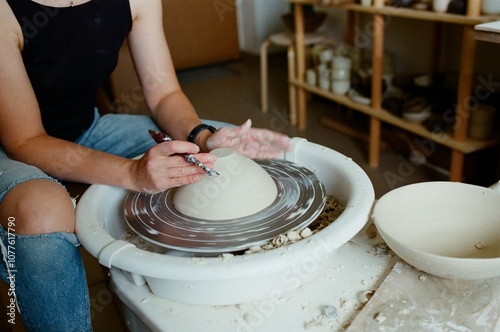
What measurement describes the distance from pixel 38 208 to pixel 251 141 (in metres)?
0.44

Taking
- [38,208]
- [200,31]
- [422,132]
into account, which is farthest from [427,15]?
[200,31]

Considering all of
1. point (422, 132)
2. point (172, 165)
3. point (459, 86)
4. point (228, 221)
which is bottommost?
point (422, 132)

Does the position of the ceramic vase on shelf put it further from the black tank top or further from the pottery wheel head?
the pottery wheel head

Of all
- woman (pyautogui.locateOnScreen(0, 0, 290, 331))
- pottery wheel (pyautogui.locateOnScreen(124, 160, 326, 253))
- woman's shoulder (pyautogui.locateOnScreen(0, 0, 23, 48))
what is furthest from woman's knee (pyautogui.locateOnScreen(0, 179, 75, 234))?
woman's shoulder (pyautogui.locateOnScreen(0, 0, 23, 48))

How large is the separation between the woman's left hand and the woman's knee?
341mm

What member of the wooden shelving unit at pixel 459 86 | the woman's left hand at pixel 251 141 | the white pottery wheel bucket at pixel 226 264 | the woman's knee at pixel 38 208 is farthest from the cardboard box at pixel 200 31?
the white pottery wheel bucket at pixel 226 264

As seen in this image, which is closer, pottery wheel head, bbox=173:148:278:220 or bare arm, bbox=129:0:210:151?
pottery wheel head, bbox=173:148:278:220

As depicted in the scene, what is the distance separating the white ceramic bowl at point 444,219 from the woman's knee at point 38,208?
532 millimetres

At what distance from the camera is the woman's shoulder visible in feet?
3.22

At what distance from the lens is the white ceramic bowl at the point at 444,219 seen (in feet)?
2.71

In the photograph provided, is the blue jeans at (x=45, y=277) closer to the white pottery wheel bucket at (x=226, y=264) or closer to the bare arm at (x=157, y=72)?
the white pottery wheel bucket at (x=226, y=264)

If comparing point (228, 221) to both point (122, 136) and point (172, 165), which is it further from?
point (122, 136)

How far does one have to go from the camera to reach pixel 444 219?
2.88ft

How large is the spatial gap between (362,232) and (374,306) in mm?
222
